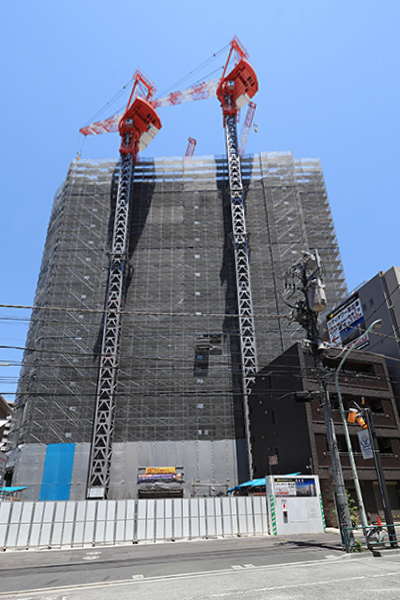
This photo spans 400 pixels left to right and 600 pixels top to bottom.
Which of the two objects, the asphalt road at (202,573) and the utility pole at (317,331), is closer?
the asphalt road at (202,573)

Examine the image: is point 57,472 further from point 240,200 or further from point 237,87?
point 237,87

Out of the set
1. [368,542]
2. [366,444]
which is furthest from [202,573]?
[366,444]

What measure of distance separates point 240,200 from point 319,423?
33.7 meters

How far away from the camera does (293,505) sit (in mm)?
22156

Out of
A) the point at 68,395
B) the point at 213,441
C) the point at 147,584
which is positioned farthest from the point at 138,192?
the point at 147,584

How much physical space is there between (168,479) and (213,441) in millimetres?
6380

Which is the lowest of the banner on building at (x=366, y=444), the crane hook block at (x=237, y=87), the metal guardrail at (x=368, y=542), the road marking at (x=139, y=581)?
the road marking at (x=139, y=581)

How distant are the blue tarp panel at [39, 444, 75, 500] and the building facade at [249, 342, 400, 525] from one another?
2023 centimetres

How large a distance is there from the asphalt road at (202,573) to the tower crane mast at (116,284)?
16058 mm

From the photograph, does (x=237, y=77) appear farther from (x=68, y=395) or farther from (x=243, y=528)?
(x=243, y=528)

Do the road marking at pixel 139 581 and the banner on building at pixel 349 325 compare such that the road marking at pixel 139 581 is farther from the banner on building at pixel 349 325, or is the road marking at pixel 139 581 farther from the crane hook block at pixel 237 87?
the crane hook block at pixel 237 87

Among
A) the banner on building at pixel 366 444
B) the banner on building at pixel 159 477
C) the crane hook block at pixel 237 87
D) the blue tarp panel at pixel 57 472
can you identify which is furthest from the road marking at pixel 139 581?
the crane hook block at pixel 237 87

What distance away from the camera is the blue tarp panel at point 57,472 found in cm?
3966

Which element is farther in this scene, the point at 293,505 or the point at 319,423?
the point at 319,423
